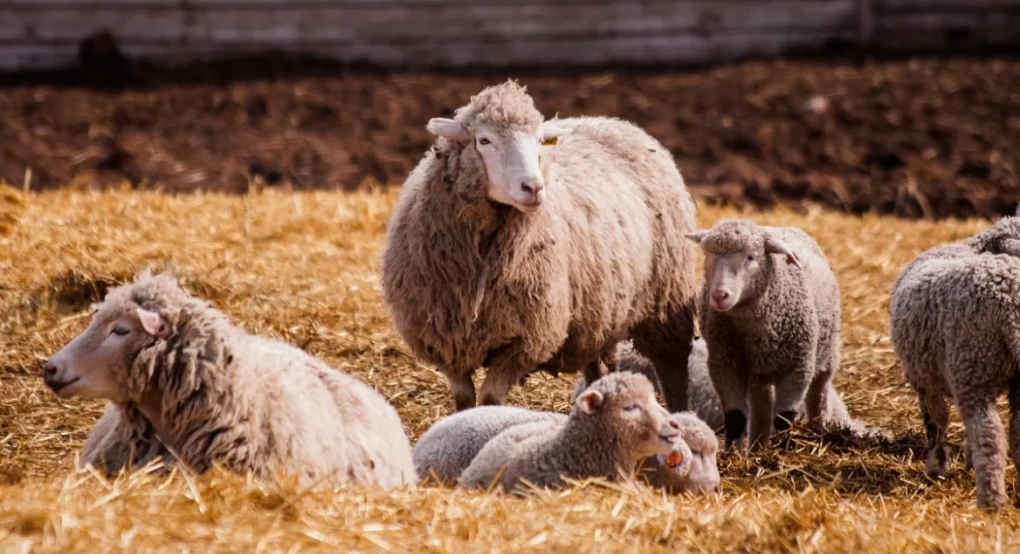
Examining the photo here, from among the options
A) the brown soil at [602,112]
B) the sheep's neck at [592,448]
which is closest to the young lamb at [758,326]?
the sheep's neck at [592,448]

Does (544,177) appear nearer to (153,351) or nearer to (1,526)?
(153,351)

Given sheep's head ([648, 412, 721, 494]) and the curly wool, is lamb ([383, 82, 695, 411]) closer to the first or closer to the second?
sheep's head ([648, 412, 721, 494])

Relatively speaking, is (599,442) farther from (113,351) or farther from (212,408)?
(113,351)

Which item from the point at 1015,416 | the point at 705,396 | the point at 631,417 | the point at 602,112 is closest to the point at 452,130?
the point at 631,417

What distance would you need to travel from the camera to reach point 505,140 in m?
6.64

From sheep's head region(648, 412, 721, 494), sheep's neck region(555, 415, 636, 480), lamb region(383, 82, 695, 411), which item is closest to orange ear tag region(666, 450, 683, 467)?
sheep's head region(648, 412, 721, 494)

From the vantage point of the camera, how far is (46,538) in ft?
13.8

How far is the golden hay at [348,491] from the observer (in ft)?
15.0

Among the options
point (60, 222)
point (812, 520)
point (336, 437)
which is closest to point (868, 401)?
point (812, 520)

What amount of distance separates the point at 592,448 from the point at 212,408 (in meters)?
1.60

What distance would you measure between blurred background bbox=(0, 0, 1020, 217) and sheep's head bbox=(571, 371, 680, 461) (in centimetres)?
712

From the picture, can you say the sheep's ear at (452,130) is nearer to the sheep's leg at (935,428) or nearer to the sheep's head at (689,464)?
the sheep's head at (689,464)

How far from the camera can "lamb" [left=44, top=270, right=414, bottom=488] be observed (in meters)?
5.20

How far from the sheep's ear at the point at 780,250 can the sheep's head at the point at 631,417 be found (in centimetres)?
166
